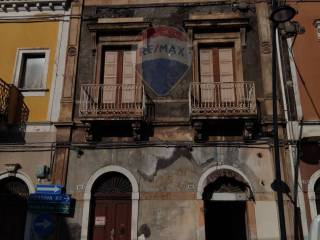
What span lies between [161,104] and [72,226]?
15.1ft

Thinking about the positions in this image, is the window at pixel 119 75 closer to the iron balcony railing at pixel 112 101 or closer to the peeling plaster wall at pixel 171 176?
the iron balcony railing at pixel 112 101

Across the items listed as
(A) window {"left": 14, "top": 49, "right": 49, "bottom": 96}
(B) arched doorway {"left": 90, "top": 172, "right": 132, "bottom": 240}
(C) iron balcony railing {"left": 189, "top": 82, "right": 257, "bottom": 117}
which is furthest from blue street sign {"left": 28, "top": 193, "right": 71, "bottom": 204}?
(C) iron balcony railing {"left": 189, "top": 82, "right": 257, "bottom": 117}

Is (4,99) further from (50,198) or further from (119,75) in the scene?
(119,75)

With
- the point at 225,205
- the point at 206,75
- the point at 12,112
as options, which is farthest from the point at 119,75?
the point at 225,205

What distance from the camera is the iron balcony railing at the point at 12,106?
1172cm

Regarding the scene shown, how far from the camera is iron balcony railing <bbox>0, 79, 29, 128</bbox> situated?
38.5 ft

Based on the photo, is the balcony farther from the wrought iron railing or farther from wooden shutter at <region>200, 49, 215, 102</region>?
wooden shutter at <region>200, 49, 215, 102</region>

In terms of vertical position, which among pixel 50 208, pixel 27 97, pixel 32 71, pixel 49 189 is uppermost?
pixel 32 71

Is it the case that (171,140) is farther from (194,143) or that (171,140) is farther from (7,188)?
(7,188)

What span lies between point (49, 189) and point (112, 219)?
2.09 meters

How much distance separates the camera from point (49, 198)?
10.8 metres

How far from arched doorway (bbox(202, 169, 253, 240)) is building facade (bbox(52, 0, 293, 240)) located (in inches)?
1.3

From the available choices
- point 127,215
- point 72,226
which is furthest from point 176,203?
point 72,226

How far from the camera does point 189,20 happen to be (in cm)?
1241
